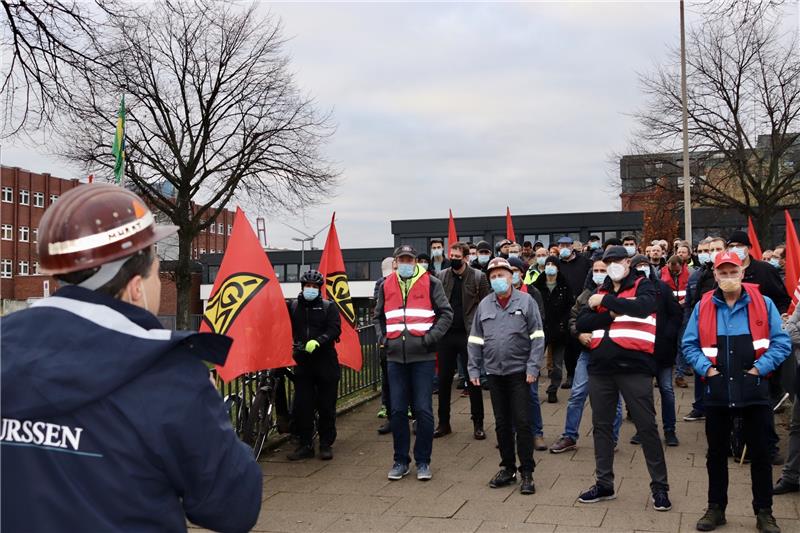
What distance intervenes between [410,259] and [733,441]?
360 centimetres

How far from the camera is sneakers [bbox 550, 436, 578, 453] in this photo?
801cm

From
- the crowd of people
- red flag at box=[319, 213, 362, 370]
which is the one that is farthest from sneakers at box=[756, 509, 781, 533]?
red flag at box=[319, 213, 362, 370]

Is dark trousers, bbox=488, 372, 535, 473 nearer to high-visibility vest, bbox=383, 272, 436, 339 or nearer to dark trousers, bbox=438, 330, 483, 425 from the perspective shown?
high-visibility vest, bbox=383, 272, 436, 339

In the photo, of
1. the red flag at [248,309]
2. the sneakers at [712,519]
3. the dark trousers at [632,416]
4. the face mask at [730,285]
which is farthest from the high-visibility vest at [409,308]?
the sneakers at [712,519]

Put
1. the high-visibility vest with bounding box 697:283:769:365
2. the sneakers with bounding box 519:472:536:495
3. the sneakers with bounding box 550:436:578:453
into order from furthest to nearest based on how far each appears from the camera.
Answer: the sneakers with bounding box 550:436:578:453 → the sneakers with bounding box 519:472:536:495 → the high-visibility vest with bounding box 697:283:769:365

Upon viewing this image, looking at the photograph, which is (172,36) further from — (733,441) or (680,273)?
(733,441)

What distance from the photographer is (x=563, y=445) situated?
804 cm

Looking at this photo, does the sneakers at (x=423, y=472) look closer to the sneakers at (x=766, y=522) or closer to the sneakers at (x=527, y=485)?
the sneakers at (x=527, y=485)

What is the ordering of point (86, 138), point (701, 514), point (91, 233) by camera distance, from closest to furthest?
point (91, 233)
point (701, 514)
point (86, 138)

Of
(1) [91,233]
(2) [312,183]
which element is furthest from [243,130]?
(1) [91,233]

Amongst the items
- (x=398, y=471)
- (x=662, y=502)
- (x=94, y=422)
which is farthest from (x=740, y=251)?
(x=94, y=422)

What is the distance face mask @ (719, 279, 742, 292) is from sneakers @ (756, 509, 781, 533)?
1.57 meters

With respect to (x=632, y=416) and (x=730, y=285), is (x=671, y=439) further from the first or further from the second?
(x=730, y=285)

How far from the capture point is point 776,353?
18.2 ft
